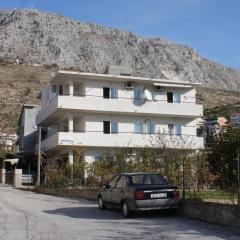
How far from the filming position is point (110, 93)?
51312 mm

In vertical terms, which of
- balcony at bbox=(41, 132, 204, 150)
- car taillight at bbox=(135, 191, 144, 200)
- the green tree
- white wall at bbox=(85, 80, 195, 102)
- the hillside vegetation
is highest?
the hillside vegetation

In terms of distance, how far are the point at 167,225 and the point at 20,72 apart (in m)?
102

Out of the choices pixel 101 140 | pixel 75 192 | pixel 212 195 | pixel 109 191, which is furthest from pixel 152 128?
pixel 212 195

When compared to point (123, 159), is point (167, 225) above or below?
below

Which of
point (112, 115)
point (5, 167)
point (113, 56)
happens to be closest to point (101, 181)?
point (112, 115)

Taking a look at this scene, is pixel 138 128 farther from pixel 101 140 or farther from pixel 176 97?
pixel 176 97

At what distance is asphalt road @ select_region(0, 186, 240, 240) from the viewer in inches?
528

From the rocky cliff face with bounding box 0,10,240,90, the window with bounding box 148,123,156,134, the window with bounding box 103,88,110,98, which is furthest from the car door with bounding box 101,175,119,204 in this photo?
the rocky cliff face with bounding box 0,10,240,90

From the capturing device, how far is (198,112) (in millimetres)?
53688

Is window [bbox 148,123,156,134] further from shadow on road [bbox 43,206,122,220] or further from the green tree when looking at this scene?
the green tree

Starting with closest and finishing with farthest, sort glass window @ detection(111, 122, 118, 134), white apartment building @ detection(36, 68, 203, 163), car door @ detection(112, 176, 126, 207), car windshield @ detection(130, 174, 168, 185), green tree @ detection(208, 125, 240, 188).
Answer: green tree @ detection(208, 125, 240, 188)
car windshield @ detection(130, 174, 168, 185)
car door @ detection(112, 176, 126, 207)
white apartment building @ detection(36, 68, 203, 163)
glass window @ detection(111, 122, 118, 134)

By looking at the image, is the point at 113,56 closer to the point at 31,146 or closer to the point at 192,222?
the point at 31,146

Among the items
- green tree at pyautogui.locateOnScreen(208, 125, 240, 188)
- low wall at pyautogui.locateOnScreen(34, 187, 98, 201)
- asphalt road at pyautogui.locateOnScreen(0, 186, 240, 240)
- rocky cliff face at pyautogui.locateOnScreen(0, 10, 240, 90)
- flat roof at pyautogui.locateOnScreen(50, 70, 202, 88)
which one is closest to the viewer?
asphalt road at pyautogui.locateOnScreen(0, 186, 240, 240)

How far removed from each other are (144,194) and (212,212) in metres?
2.47
